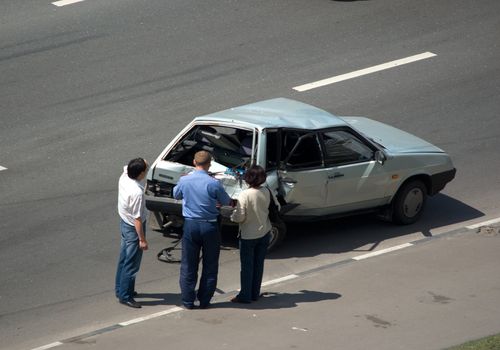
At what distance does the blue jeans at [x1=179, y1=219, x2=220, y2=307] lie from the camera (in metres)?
11.3

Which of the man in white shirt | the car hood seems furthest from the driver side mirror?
the man in white shirt

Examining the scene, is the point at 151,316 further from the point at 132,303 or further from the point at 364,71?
the point at 364,71

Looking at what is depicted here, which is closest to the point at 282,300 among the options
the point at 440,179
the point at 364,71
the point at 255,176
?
the point at 255,176

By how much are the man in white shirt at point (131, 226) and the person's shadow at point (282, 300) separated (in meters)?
0.95

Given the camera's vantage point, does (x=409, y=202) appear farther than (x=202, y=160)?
Yes

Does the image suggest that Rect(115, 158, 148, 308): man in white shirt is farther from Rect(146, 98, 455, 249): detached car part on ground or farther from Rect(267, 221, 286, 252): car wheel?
Rect(267, 221, 286, 252): car wheel

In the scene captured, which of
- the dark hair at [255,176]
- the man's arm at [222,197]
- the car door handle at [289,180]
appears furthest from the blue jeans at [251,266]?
the car door handle at [289,180]

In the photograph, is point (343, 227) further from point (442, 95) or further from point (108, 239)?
point (442, 95)

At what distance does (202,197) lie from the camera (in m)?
11.2

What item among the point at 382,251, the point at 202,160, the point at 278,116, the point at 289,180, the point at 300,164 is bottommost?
the point at 382,251

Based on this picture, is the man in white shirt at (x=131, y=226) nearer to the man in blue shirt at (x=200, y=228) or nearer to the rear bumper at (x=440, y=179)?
the man in blue shirt at (x=200, y=228)

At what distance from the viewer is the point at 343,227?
46.4 feet

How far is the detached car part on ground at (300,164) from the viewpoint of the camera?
1293 centimetres

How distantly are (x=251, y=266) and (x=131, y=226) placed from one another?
1338 millimetres
